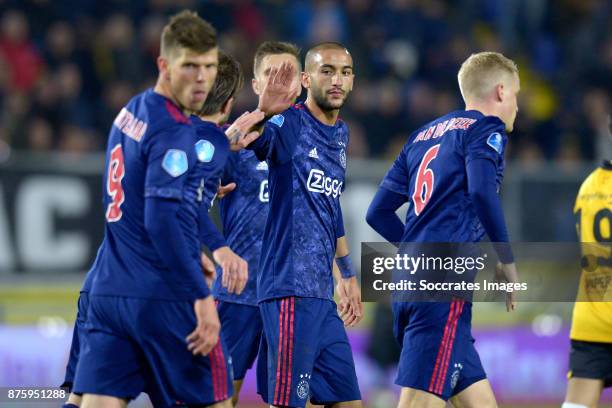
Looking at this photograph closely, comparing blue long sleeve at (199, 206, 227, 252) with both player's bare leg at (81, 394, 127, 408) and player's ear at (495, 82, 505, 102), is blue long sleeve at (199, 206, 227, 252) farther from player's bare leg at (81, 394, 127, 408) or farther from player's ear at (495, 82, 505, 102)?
player's ear at (495, 82, 505, 102)

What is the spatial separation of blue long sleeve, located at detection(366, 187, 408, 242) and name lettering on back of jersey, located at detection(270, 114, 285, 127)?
3.03 feet

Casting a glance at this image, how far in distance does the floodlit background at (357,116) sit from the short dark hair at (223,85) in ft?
18.4

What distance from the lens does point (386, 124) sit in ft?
48.7

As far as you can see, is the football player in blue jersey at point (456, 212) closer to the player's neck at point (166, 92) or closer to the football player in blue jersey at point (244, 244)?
the football player in blue jersey at point (244, 244)

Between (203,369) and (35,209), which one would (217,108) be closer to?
(203,369)

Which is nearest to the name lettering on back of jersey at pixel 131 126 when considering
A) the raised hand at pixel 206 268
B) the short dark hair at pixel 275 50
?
the raised hand at pixel 206 268

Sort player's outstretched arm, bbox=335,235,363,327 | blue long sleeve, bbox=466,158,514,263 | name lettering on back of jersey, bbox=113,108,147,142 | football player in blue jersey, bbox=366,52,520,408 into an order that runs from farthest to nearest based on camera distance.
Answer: player's outstretched arm, bbox=335,235,363,327, football player in blue jersey, bbox=366,52,520,408, blue long sleeve, bbox=466,158,514,263, name lettering on back of jersey, bbox=113,108,147,142

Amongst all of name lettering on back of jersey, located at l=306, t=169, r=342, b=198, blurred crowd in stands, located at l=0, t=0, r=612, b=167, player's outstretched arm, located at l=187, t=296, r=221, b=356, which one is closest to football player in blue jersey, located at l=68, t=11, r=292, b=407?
player's outstretched arm, located at l=187, t=296, r=221, b=356

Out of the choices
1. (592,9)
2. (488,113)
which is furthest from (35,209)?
(592,9)

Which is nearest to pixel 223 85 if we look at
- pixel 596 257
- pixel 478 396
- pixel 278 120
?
pixel 278 120

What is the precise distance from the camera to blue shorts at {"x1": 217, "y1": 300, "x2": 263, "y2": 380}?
7.45 m

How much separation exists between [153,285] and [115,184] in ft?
1.69

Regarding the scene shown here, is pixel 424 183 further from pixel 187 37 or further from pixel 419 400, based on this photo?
pixel 187 37

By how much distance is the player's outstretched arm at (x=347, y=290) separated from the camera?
7094 mm
